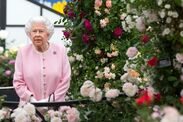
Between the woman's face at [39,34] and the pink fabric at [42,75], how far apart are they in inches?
4.2

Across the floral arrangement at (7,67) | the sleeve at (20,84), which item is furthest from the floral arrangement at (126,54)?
the floral arrangement at (7,67)

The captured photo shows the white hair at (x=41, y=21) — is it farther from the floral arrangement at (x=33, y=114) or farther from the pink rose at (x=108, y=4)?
the pink rose at (x=108, y=4)

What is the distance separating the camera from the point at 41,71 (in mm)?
4320

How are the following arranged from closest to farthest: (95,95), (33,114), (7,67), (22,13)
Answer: (95,95), (33,114), (7,67), (22,13)

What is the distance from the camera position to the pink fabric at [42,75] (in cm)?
428

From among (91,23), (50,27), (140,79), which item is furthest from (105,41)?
(140,79)

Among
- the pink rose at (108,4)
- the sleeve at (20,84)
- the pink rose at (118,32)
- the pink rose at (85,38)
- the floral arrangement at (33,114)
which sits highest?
the pink rose at (108,4)

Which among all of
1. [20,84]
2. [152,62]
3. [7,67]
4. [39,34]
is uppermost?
[39,34]

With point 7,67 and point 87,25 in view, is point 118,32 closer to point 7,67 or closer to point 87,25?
point 87,25

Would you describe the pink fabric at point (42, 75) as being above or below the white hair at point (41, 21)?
below

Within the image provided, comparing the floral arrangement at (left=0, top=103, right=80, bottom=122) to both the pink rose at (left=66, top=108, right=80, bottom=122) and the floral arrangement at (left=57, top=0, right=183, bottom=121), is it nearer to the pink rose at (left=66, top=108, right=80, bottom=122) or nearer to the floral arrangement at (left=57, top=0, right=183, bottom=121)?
the pink rose at (left=66, top=108, right=80, bottom=122)

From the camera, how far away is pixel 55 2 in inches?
367

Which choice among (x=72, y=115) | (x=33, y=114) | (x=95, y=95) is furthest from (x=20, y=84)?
(x=95, y=95)

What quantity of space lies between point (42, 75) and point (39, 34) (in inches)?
12.2
